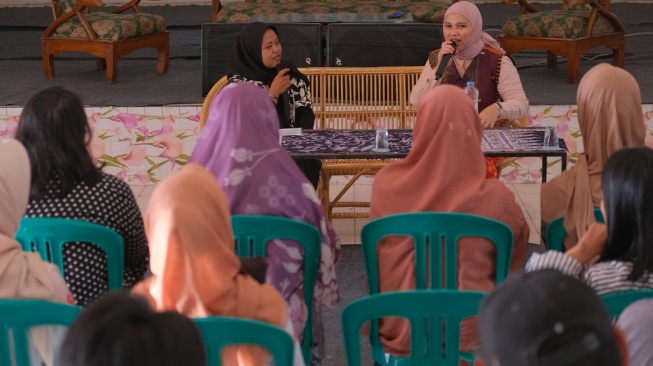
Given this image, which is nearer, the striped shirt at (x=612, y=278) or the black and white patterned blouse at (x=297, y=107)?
the striped shirt at (x=612, y=278)

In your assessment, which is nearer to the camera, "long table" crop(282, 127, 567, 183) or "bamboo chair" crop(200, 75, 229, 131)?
"long table" crop(282, 127, 567, 183)

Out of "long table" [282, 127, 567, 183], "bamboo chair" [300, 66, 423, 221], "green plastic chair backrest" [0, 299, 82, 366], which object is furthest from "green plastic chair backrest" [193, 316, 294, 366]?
"bamboo chair" [300, 66, 423, 221]

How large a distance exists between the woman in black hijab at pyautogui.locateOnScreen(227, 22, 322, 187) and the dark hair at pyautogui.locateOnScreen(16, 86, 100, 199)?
1.63 meters

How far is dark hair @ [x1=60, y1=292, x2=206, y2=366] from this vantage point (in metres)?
1.25

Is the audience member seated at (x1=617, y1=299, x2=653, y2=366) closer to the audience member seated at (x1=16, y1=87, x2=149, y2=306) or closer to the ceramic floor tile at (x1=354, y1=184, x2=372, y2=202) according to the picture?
the audience member seated at (x1=16, y1=87, x2=149, y2=306)

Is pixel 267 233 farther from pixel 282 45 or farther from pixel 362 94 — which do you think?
pixel 282 45

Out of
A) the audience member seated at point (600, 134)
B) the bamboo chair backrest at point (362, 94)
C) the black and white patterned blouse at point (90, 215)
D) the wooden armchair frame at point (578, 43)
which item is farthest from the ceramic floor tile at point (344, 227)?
the wooden armchair frame at point (578, 43)

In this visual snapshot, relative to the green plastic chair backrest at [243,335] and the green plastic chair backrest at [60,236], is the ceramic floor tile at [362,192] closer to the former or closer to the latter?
the green plastic chair backrest at [60,236]

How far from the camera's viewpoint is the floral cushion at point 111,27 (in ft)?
21.2

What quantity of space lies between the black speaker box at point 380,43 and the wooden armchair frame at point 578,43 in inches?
37.7

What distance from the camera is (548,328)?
1220 mm

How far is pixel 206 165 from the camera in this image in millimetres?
2896

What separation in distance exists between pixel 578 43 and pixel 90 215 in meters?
4.35

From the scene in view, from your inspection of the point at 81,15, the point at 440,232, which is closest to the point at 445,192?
the point at 440,232
